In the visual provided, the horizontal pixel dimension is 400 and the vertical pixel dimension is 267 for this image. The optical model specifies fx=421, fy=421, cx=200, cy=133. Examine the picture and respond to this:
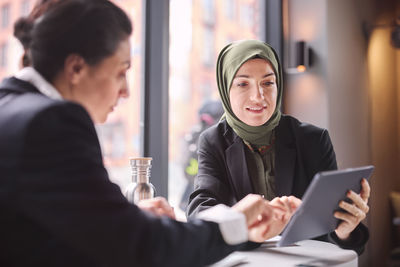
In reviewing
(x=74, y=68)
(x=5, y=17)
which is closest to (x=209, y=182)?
(x=74, y=68)

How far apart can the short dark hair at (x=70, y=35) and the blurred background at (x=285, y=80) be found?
913 mm

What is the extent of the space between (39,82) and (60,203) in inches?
10.9

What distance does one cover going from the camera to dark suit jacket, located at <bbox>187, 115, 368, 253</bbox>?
166 cm

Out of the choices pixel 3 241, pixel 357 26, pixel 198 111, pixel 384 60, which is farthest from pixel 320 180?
pixel 384 60

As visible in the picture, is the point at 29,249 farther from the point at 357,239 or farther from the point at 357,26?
the point at 357,26

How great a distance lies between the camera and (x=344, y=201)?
1.24 metres

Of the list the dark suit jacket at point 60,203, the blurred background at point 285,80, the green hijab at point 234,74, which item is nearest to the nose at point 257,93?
the green hijab at point 234,74

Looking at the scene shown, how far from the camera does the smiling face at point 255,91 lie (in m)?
1.64

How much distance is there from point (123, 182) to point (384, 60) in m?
3.19

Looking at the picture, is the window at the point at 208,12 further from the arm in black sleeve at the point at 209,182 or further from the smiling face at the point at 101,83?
the smiling face at the point at 101,83

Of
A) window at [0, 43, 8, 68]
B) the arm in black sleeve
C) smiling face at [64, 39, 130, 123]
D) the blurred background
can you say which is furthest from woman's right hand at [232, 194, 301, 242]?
window at [0, 43, 8, 68]

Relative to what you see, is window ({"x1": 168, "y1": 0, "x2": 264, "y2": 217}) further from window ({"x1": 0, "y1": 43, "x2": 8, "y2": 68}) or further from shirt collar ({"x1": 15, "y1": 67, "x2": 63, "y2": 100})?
shirt collar ({"x1": 15, "y1": 67, "x2": 63, "y2": 100})

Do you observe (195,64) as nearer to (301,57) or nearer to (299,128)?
(301,57)

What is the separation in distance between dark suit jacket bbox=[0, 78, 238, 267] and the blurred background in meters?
1.08
